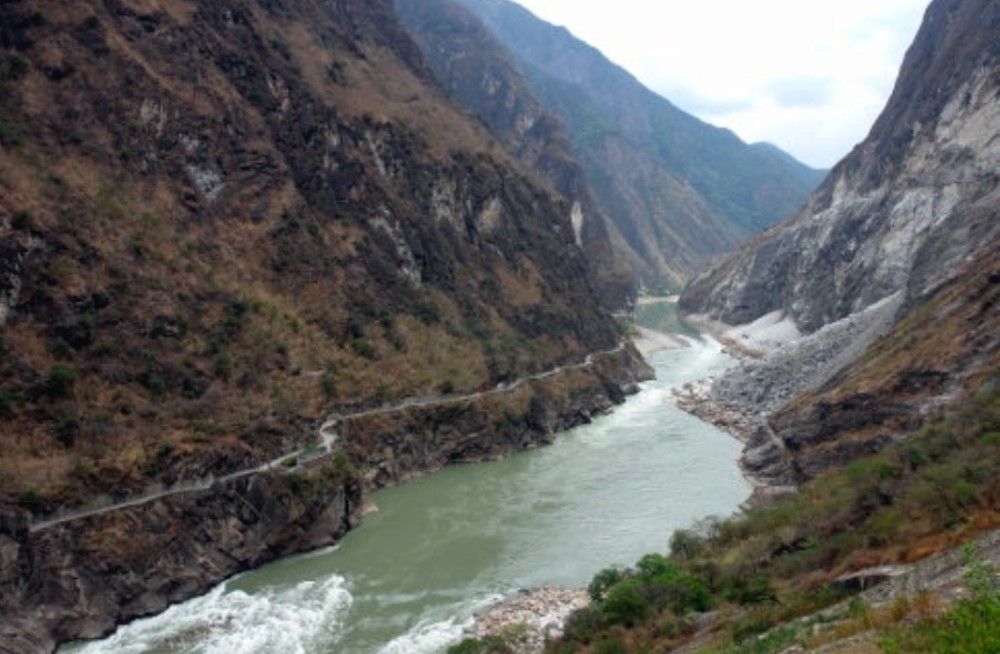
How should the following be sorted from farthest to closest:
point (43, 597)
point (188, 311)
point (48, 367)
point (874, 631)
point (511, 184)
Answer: point (511, 184)
point (188, 311)
point (48, 367)
point (43, 597)
point (874, 631)

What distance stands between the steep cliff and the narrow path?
338ft

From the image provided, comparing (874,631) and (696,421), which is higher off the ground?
(874,631)

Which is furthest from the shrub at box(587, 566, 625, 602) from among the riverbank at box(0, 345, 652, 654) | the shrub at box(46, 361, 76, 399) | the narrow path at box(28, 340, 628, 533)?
the shrub at box(46, 361, 76, 399)

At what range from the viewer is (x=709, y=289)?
16700cm

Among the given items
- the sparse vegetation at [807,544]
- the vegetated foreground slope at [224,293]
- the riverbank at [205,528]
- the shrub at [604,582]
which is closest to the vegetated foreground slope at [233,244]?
the vegetated foreground slope at [224,293]

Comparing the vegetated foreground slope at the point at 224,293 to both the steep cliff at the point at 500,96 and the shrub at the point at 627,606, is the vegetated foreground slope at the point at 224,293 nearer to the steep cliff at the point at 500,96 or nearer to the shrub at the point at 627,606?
the shrub at the point at 627,606

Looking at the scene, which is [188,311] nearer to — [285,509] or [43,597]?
[285,509]

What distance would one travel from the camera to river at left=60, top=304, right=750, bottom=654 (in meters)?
31.9

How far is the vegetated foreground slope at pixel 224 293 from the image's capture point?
36781mm

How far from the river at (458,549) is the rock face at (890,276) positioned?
791 centimetres

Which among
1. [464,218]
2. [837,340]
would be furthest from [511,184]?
[837,340]

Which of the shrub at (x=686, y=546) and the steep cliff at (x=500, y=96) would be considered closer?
the shrub at (x=686, y=546)

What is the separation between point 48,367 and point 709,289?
141189 mm

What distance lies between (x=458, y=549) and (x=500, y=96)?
6142 inches
